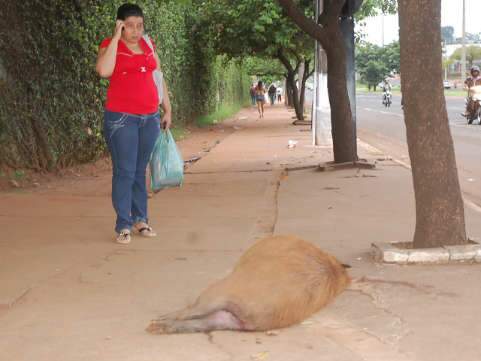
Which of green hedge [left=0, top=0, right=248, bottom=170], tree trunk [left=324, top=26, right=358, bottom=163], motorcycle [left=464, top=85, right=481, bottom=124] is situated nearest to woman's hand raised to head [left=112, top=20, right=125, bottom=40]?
green hedge [left=0, top=0, right=248, bottom=170]

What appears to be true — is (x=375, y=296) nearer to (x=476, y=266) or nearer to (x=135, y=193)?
(x=476, y=266)

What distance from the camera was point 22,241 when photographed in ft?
20.1

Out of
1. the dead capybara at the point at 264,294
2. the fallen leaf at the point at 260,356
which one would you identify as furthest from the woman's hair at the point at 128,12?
the fallen leaf at the point at 260,356

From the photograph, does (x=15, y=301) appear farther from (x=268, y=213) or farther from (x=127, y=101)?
(x=268, y=213)

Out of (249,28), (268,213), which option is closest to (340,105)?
(268,213)

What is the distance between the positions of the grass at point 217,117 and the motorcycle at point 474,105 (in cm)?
916

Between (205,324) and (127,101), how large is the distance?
2.73 m

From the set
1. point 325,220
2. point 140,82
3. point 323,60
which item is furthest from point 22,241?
point 323,60

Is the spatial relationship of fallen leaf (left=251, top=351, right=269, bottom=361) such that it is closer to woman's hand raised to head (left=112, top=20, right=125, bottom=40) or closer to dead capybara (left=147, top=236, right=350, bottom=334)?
dead capybara (left=147, top=236, right=350, bottom=334)

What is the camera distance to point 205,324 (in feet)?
12.0

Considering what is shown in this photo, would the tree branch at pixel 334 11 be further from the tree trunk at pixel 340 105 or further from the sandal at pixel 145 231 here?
the sandal at pixel 145 231

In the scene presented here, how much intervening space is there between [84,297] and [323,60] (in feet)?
37.6

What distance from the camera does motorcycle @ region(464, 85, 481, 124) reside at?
22844 millimetres

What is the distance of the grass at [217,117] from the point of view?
2690 centimetres
